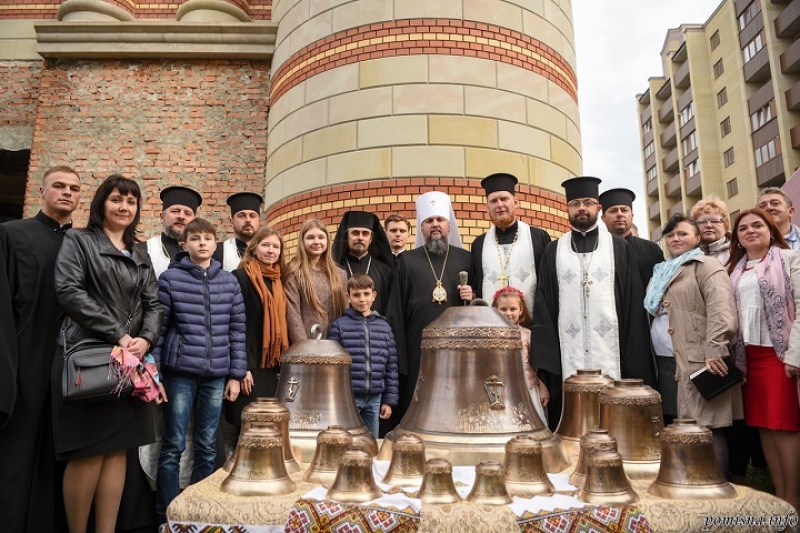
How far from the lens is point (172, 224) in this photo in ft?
17.8

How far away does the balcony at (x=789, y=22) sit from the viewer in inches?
1013

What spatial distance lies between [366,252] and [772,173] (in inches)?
1134

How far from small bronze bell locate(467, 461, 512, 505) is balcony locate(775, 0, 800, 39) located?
102 feet

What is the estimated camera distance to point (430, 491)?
6.10 ft

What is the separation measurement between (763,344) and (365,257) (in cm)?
300

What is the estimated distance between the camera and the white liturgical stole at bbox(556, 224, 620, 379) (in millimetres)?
4344

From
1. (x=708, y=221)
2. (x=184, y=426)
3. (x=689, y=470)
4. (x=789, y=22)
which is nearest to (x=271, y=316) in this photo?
(x=184, y=426)

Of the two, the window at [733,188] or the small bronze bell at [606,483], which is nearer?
the small bronze bell at [606,483]

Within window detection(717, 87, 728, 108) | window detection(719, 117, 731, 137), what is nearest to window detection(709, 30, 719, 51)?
window detection(717, 87, 728, 108)

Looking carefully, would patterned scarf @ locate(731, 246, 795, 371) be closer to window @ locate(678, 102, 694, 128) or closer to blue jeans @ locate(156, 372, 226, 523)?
blue jeans @ locate(156, 372, 226, 523)

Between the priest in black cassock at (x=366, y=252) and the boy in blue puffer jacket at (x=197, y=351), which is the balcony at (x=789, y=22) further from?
the boy in blue puffer jacket at (x=197, y=351)

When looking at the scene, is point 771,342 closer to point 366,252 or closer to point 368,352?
point 368,352

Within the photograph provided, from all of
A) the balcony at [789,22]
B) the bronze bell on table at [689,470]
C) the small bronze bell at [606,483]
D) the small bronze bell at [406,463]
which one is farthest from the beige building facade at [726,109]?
the small bronze bell at [406,463]

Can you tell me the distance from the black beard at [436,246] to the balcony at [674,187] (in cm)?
3865
